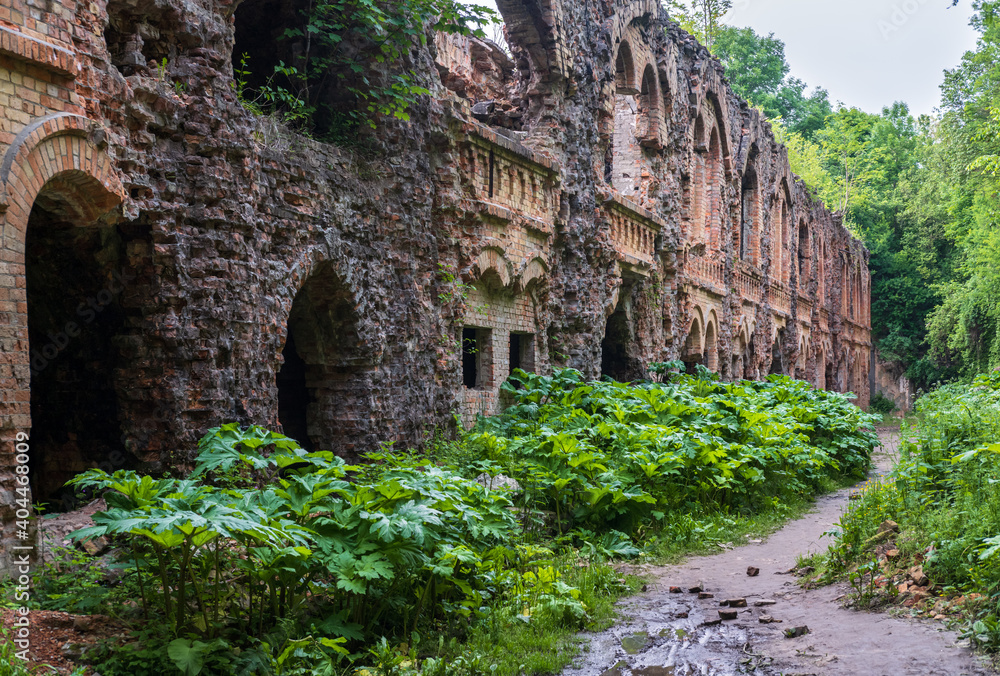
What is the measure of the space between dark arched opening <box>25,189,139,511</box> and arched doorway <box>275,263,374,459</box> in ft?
6.95

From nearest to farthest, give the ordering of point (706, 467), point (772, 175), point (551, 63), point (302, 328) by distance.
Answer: point (302, 328), point (706, 467), point (551, 63), point (772, 175)

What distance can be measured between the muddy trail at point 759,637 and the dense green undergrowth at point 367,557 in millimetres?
309

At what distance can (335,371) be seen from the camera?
27.5 ft

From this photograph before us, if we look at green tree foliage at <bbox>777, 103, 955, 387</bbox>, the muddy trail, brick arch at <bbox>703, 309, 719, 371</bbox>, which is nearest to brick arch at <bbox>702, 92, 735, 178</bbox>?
brick arch at <bbox>703, 309, 719, 371</bbox>

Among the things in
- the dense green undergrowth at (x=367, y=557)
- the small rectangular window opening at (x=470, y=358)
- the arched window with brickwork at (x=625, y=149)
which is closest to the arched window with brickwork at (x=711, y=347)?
the arched window with brickwork at (x=625, y=149)

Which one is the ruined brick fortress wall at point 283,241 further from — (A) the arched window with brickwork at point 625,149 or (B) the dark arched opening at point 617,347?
(A) the arched window with brickwork at point 625,149

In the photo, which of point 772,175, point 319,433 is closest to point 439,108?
point 319,433

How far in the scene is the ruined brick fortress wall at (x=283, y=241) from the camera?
5.41 metres

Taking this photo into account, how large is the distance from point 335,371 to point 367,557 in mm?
3833

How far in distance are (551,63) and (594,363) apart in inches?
174

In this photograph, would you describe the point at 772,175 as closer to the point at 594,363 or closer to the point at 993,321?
the point at 993,321

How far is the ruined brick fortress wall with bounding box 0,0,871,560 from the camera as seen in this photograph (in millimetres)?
5406

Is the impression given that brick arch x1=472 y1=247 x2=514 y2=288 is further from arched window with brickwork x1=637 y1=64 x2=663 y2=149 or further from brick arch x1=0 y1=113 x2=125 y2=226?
arched window with brickwork x1=637 y1=64 x2=663 y2=149

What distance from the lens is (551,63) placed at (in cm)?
1189
